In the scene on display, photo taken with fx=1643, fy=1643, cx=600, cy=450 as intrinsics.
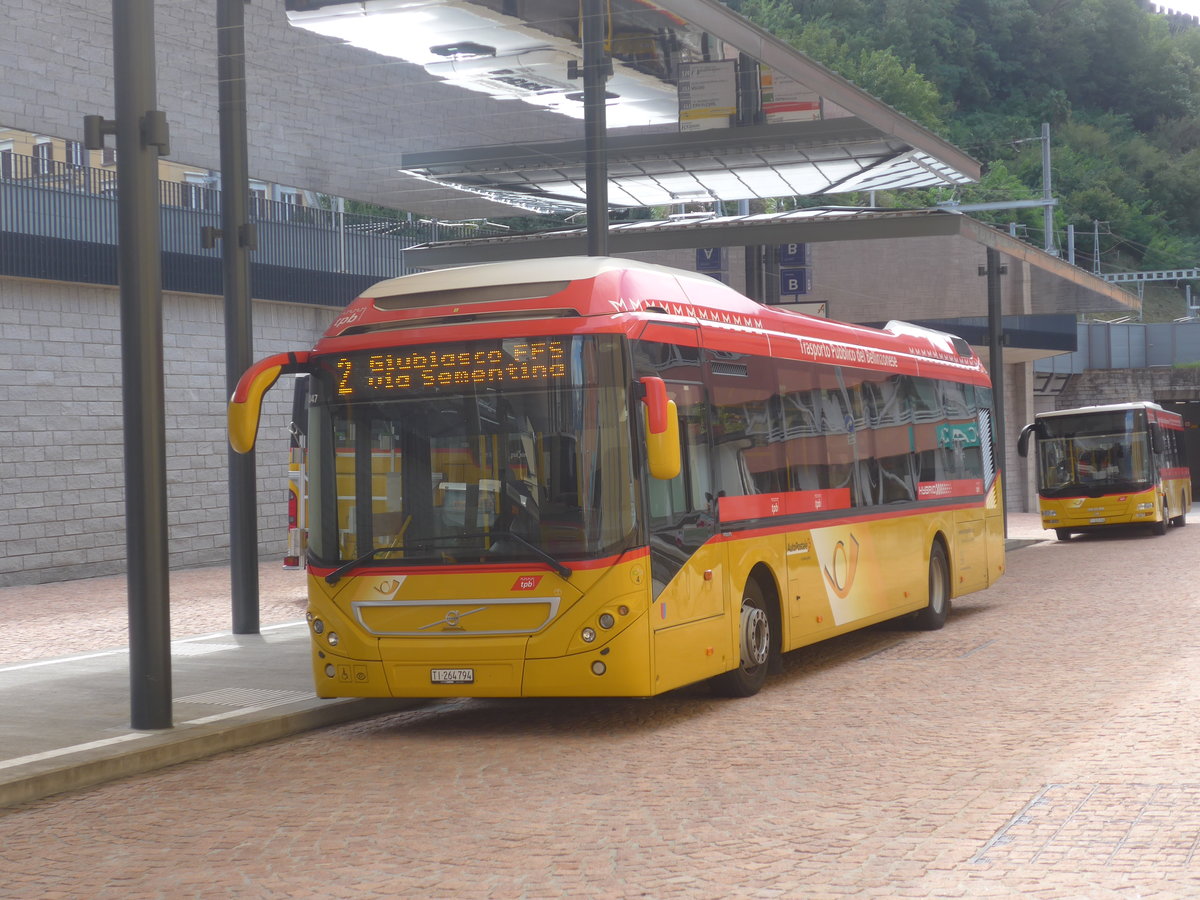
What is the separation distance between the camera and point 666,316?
1097 centimetres

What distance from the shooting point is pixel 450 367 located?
10.3 m

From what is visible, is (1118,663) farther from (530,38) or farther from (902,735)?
(530,38)

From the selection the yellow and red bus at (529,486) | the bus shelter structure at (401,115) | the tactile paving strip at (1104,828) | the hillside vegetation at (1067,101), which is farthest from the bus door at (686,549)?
the hillside vegetation at (1067,101)

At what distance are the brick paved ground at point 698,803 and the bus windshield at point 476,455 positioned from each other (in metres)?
1.26

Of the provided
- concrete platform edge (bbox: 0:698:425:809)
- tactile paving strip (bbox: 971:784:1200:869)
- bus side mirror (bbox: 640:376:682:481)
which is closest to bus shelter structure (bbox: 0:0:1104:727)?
concrete platform edge (bbox: 0:698:425:809)

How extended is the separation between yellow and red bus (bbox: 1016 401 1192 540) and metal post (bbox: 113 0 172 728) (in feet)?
88.9

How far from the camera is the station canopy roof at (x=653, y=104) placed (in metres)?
16.0

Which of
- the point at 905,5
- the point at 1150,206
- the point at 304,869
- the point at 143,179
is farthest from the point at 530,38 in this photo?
the point at 1150,206

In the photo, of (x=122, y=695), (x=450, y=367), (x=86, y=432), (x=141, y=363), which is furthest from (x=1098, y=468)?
(x=141, y=363)

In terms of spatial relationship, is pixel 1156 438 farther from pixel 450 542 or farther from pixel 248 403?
pixel 248 403

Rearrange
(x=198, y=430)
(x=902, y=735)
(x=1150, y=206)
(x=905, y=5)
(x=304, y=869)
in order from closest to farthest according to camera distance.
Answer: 1. (x=304, y=869)
2. (x=902, y=735)
3. (x=198, y=430)
4. (x=905, y=5)
5. (x=1150, y=206)

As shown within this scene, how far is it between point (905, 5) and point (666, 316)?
287 ft

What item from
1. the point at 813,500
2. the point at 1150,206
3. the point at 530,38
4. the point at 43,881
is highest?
the point at 1150,206

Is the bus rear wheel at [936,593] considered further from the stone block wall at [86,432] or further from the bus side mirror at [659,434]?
the stone block wall at [86,432]
